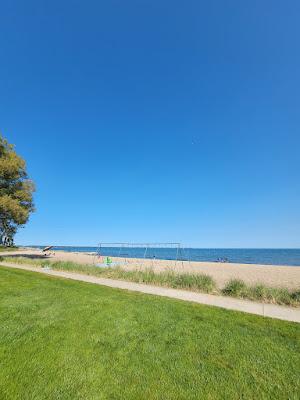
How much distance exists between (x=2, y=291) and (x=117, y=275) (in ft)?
20.0

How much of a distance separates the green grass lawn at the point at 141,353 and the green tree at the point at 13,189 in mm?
18073

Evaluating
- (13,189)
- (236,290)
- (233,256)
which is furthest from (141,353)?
(233,256)

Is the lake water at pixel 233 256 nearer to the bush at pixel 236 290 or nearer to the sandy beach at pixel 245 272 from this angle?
the sandy beach at pixel 245 272

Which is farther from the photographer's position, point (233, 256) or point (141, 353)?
point (233, 256)

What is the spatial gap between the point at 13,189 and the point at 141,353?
81.8 ft

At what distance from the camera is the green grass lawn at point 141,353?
3082 millimetres

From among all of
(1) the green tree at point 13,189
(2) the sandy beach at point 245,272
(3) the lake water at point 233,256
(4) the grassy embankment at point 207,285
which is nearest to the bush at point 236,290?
(4) the grassy embankment at point 207,285

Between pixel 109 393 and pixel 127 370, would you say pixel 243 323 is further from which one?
pixel 109 393

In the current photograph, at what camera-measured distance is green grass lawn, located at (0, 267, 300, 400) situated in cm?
308

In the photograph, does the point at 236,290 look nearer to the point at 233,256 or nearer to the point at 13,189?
the point at 13,189

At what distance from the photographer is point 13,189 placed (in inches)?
989

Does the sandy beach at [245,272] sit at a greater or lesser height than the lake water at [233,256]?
lesser

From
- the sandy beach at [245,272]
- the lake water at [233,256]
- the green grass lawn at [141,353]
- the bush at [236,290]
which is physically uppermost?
the lake water at [233,256]

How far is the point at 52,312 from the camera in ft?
19.1
